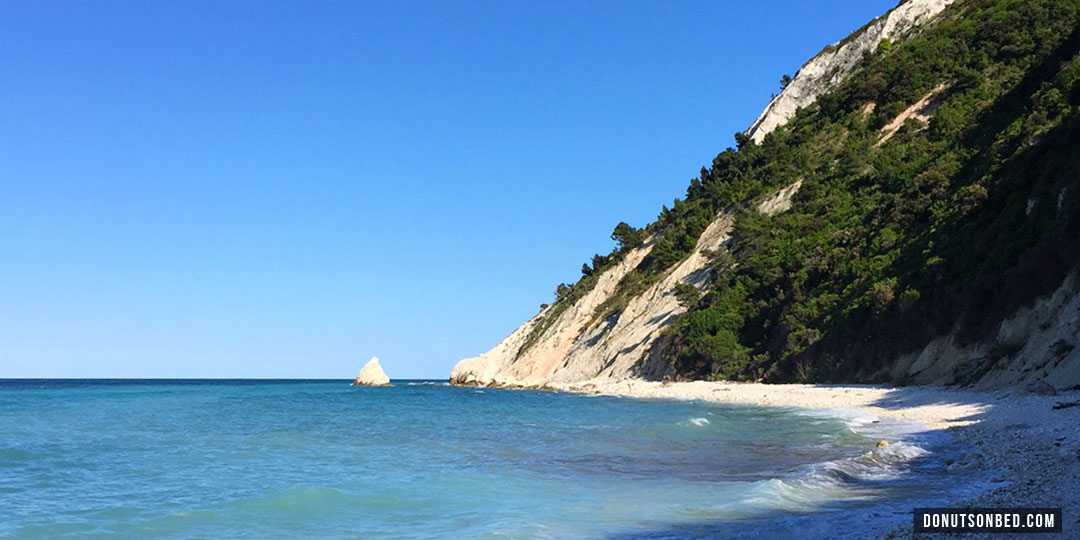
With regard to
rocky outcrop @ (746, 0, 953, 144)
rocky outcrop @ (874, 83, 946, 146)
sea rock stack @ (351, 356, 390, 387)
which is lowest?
sea rock stack @ (351, 356, 390, 387)

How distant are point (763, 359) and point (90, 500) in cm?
3583

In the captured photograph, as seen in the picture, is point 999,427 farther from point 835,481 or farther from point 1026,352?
point 1026,352

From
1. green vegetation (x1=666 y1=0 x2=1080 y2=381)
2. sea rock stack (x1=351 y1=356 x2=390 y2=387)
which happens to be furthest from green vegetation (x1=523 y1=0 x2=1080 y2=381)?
sea rock stack (x1=351 y1=356 x2=390 y2=387)

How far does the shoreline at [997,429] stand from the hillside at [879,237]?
4.98 feet

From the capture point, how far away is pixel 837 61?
70.4 metres

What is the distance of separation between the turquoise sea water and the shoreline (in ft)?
2.15

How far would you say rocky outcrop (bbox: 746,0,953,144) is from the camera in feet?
218

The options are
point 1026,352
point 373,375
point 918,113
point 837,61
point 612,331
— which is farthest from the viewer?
point 373,375

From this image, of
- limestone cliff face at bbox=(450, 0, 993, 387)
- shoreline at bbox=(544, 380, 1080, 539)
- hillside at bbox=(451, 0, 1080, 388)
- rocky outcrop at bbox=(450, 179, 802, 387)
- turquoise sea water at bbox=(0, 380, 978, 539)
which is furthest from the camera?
limestone cliff face at bbox=(450, 0, 993, 387)

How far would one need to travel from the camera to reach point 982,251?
26750 mm

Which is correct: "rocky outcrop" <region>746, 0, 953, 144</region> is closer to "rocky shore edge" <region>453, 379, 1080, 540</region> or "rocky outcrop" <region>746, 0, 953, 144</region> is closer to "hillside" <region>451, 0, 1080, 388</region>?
"hillside" <region>451, 0, 1080, 388</region>

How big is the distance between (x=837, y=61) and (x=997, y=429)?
205 ft

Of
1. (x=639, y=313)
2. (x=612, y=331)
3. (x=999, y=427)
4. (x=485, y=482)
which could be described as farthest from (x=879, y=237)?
(x=485, y=482)

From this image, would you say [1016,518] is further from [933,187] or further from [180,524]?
[933,187]
